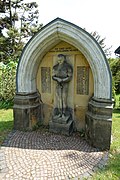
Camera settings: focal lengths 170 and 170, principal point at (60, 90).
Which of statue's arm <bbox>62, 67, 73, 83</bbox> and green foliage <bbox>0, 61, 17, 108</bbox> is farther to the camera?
green foliage <bbox>0, 61, 17, 108</bbox>

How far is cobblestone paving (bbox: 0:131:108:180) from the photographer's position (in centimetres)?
367

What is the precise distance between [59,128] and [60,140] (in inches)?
22.3

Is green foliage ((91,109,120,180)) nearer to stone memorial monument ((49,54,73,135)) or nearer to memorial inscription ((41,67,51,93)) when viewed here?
stone memorial monument ((49,54,73,135))

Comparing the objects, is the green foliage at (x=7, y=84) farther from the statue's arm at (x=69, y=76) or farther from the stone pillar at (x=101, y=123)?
the stone pillar at (x=101, y=123)

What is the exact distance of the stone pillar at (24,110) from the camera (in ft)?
19.6

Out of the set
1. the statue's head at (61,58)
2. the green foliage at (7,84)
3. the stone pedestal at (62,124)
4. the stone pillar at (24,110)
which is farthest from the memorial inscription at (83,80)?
the green foliage at (7,84)

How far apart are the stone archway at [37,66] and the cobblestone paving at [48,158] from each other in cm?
57

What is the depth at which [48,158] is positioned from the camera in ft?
14.1

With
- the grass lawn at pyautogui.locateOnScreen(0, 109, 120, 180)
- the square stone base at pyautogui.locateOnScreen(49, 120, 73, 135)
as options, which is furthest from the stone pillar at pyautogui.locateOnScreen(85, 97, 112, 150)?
the square stone base at pyautogui.locateOnScreen(49, 120, 73, 135)

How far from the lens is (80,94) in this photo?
5953mm

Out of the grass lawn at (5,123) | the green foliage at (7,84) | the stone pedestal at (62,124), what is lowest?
the grass lawn at (5,123)

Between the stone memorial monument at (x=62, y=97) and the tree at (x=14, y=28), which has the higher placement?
the tree at (x=14, y=28)

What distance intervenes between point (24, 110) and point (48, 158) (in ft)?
7.08

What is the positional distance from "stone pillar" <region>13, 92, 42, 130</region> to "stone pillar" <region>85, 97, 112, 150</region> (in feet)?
7.42
